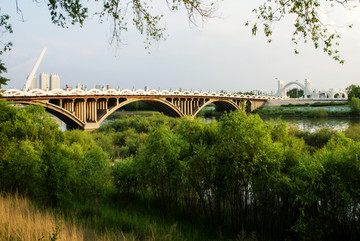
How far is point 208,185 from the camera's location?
595 centimetres

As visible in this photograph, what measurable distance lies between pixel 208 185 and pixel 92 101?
24.7 meters

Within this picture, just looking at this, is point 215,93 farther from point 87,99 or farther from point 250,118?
point 250,118

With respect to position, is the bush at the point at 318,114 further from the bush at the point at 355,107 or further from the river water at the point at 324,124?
the river water at the point at 324,124

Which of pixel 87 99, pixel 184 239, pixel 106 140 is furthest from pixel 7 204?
pixel 87 99

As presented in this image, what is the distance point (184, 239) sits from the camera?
465 cm

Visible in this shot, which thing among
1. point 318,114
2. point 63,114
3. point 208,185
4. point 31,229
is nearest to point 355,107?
point 318,114

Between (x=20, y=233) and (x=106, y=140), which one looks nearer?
(x=20, y=233)

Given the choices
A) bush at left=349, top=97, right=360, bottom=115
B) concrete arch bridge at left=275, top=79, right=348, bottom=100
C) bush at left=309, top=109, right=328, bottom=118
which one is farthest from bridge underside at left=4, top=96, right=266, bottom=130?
concrete arch bridge at left=275, top=79, right=348, bottom=100

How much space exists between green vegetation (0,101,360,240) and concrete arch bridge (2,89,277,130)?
48.4 ft

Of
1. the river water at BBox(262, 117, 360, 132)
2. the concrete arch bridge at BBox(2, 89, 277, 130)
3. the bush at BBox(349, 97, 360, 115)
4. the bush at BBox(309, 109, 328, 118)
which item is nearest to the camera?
the concrete arch bridge at BBox(2, 89, 277, 130)

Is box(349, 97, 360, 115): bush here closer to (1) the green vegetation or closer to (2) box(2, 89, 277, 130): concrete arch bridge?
(2) box(2, 89, 277, 130): concrete arch bridge

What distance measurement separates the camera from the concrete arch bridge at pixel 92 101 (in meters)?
23.1

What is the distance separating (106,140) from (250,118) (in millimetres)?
13323

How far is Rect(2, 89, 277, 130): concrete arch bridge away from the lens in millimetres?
23141
